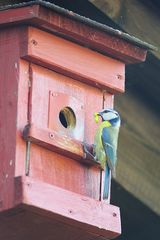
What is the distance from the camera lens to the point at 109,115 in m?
23.4

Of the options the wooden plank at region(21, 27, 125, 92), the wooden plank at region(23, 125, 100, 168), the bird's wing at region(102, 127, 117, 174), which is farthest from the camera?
the bird's wing at region(102, 127, 117, 174)

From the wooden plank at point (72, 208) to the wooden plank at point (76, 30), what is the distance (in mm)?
535

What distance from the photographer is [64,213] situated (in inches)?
910

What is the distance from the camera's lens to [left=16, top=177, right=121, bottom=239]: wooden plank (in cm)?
2306

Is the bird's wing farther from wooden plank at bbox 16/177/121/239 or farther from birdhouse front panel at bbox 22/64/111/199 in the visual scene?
wooden plank at bbox 16/177/121/239

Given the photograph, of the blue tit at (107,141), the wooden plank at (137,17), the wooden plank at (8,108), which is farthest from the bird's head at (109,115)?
the wooden plank at (8,108)

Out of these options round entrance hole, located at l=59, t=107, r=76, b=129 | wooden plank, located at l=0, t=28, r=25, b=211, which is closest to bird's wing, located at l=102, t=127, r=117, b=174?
round entrance hole, located at l=59, t=107, r=76, b=129

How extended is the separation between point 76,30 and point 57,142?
38 cm

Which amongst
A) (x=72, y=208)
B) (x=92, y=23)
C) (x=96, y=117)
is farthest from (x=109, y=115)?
(x=72, y=208)

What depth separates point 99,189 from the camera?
23422 mm

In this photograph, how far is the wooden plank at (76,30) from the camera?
23.3 meters

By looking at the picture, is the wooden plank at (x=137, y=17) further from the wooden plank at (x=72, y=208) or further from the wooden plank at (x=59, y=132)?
the wooden plank at (x=72, y=208)

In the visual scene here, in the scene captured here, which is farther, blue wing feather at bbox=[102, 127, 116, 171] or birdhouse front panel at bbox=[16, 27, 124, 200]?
blue wing feather at bbox=[102, 127, 116, 171]

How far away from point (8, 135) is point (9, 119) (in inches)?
2.1
